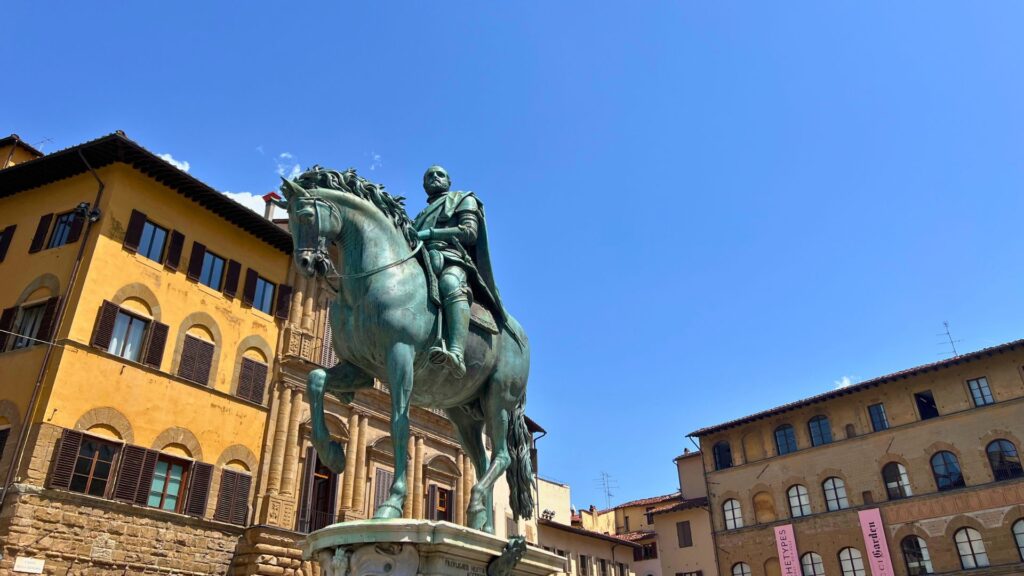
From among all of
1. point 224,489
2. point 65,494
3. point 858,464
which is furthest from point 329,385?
point 858,464

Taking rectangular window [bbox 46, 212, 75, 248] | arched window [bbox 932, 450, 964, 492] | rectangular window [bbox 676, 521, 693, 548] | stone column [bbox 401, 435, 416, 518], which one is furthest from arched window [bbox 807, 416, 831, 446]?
rectangular window [bbox 46, 212, 75, 248]

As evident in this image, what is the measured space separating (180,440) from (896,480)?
3321 cm

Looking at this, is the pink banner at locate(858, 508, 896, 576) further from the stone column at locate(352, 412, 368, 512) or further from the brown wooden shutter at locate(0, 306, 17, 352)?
the brown wooden shutter at locate(0, 306, 17, 352)

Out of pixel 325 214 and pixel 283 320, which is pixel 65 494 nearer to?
pixel 283 320

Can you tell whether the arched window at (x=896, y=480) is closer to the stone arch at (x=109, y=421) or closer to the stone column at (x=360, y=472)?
the stone column at (x=360, y=472)

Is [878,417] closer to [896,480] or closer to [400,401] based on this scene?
[896,480]

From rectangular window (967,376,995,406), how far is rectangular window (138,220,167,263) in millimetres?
35888

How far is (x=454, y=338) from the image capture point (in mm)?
6129

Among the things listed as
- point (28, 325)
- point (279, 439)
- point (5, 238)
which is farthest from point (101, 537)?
point (5, 238)

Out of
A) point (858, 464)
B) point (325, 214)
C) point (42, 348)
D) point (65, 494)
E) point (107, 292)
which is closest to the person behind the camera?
point (325, 214)

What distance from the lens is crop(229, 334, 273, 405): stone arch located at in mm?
24350

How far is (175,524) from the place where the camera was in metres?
20.9

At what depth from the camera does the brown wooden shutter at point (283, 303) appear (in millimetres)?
26734

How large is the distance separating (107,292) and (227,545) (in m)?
7.95
